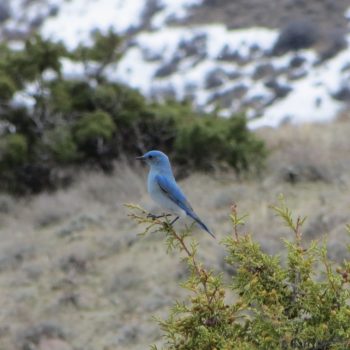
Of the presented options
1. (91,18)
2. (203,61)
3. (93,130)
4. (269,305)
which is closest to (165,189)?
(269,305)

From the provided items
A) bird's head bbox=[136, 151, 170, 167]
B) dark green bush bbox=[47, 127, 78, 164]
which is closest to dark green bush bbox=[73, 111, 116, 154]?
dark green bush bbox=[47, 127, 78, 164]

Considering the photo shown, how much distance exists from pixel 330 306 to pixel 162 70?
132ft

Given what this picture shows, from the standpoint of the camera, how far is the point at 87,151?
17.4 metres

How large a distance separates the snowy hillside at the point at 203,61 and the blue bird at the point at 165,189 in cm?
2807

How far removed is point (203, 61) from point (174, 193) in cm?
3933

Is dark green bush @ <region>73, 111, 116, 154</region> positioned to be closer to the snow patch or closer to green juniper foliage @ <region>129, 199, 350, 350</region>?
green juniper foliage @ <region>129, 199, 350, 350</region>

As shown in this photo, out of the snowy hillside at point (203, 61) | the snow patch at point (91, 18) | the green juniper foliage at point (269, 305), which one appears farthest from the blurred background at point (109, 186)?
the snow patch at point (91, 18)

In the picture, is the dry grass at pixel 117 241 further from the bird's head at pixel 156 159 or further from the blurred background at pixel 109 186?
the bird's head at pixel 156 159

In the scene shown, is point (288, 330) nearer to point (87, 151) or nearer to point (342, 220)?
point (342, 220)

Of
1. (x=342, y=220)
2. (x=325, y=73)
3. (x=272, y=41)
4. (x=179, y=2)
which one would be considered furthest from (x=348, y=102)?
(x=342, y=220)

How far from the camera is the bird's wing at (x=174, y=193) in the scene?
520cm

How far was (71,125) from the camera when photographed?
17.3 metres

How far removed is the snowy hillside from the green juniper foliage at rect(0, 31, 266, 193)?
52.7 feet

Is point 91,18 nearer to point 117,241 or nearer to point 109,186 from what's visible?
point 109,186
